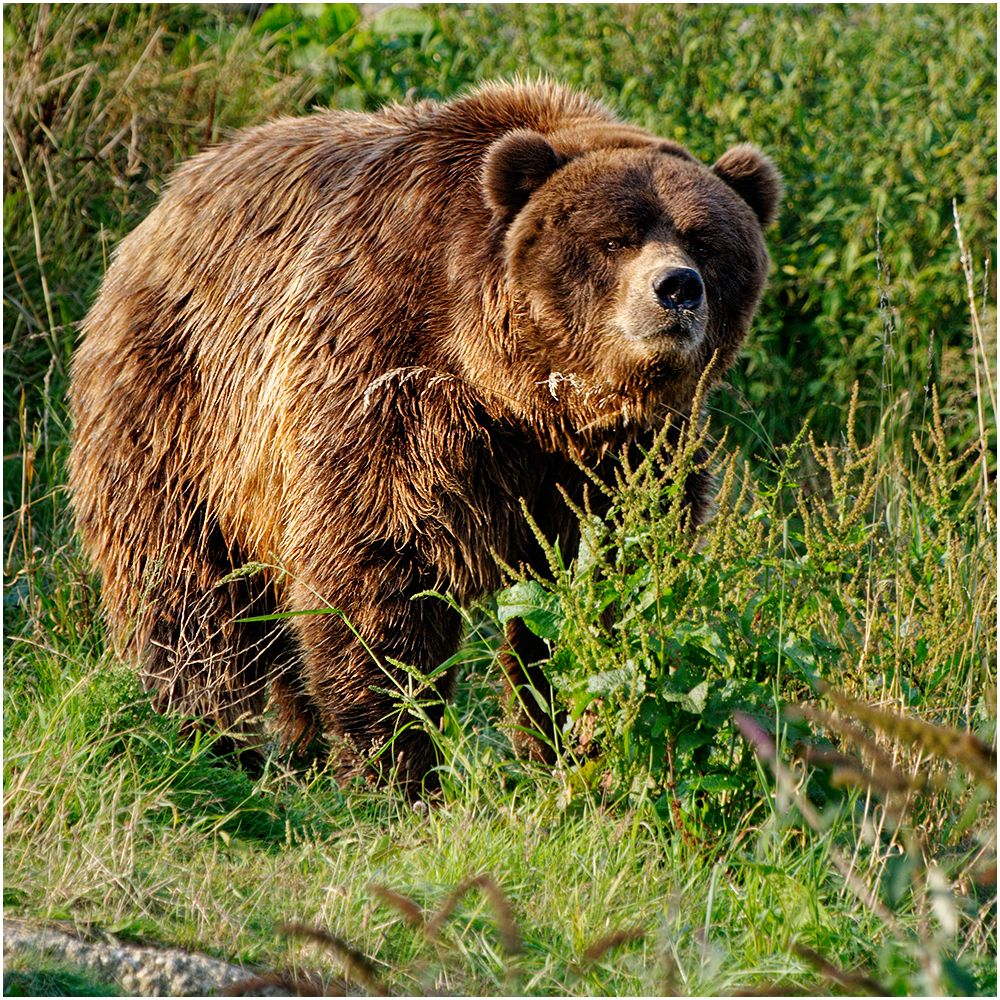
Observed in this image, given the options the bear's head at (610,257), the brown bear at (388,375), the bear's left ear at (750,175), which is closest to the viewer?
the bear's head at (610,257)

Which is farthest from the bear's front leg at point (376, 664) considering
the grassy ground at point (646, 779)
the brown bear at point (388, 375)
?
the grassy ground at point (646, 779)

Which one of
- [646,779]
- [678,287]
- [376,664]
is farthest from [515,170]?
[646,779]

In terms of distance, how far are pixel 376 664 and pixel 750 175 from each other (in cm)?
208

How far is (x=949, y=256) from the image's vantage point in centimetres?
732

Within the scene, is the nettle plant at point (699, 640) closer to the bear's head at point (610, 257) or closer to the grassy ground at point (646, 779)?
the grassy ground at point (646, 779)

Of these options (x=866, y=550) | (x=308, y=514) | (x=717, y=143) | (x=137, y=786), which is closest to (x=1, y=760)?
(x=137, y=786)

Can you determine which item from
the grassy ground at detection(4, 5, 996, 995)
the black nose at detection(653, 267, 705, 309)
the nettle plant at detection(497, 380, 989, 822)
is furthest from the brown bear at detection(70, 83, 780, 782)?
the nettle plant at detection(497, 380, 989, 822)

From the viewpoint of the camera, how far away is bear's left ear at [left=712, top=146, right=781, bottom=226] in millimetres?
5043

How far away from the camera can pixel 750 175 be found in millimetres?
5051

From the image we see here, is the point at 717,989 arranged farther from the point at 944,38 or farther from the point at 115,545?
the point at 944,38

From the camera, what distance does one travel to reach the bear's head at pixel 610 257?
4.55 m

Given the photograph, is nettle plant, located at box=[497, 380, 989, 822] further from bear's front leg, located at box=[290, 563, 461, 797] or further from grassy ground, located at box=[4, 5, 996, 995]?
bear's front leg, located at box=[290, 563, 461, 797]

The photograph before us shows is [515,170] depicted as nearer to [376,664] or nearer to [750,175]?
[750,175]

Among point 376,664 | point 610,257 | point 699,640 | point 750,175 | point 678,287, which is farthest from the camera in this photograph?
point 750,175
